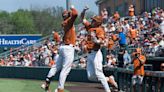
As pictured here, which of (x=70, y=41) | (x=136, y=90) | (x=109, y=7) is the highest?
(x=109, y=7)

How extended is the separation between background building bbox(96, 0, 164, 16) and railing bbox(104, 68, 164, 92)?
57.9 ft

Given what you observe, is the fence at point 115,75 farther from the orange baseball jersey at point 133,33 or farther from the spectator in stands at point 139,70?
the orange baseball jersey at point 133,33

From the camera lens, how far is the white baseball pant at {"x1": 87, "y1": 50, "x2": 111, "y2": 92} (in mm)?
11938

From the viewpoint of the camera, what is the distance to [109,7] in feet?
195

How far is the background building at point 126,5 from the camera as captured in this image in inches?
1536

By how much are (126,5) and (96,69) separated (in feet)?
124

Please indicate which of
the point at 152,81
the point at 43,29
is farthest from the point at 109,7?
the point at 43,29

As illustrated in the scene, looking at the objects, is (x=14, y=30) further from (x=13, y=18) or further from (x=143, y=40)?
(x=143, y=40)

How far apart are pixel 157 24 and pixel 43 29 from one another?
91.7m

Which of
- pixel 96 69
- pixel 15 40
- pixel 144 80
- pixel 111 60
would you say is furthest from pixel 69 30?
pixel 15 40

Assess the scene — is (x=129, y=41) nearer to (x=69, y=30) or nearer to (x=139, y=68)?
(x=139, y=68)

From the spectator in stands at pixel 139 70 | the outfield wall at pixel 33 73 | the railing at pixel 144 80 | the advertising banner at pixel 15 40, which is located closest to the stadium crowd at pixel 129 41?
the outfield wall at pixel 33 73

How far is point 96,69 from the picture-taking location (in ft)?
39.2

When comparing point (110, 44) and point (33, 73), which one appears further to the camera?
point (33, 73)
